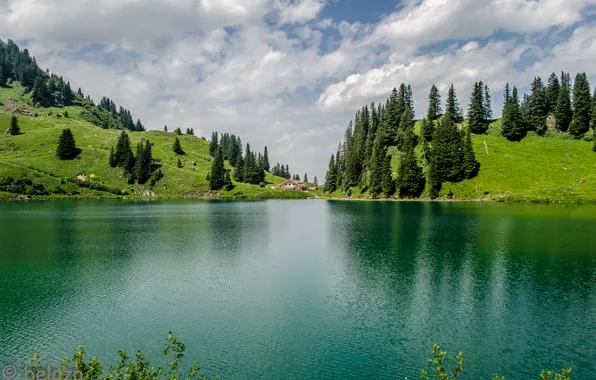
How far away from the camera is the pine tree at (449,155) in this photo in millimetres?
151125

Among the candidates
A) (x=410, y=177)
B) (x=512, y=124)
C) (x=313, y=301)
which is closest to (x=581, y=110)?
(x=512, y=124)

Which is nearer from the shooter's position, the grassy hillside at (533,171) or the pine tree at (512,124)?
the grassy hillside at (533,171)

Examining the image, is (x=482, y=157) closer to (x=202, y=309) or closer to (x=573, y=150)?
(x=573, y=150)

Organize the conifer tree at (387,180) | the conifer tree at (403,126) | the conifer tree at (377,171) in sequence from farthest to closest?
the conifer tree at (403,126) < the conifer tree at (377,171) < the conifer tree at (387,180)

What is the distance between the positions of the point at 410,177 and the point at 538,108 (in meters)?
78.3

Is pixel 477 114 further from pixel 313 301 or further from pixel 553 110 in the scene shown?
pixel 313 301

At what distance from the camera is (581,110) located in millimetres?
160125

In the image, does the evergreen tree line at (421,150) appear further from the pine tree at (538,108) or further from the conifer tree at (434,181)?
the pine tree at (538,108)

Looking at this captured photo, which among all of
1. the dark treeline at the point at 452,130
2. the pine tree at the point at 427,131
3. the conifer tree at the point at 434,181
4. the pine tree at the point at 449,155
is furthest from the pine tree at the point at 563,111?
the conifer tree at the point at 434,181

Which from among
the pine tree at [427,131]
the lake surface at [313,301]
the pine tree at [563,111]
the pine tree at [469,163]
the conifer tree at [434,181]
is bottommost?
the lake surface at [313,301]

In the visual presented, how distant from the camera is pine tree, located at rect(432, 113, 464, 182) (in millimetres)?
151125

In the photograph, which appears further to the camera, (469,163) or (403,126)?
(403,126)

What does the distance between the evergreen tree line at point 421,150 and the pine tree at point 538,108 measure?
18428 millimetres

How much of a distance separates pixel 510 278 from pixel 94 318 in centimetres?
4058
